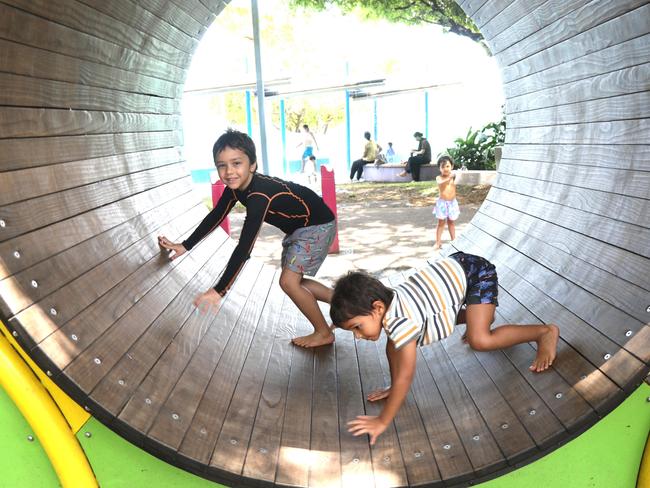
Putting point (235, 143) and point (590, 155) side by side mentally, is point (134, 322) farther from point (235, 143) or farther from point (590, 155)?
point (590, 155)

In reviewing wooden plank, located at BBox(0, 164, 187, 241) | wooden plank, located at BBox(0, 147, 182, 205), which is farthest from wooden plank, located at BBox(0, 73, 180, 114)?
wooden plank, located at BBox(0, 164, 187, 241)

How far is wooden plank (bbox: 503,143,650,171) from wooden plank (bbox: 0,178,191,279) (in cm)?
275

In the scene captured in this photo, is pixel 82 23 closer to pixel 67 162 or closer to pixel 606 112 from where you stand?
pixel 67 162

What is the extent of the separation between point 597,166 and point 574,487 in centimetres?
195

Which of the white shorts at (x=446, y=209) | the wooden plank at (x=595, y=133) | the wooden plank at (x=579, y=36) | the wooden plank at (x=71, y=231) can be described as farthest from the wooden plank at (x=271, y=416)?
the white shorts at (x=446, y=209)

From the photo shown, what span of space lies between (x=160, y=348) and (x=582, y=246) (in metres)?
2.34

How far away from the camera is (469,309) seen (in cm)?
295

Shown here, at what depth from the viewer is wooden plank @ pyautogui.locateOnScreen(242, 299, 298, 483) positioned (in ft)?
7.48

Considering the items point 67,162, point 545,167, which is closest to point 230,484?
point 67,162

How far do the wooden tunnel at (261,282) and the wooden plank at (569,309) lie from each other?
0.01 meters

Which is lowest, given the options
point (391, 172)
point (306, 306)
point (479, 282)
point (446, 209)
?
point (391, 172)

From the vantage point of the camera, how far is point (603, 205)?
11.1 feet

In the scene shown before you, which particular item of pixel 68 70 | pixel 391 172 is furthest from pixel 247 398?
pixel 391 172

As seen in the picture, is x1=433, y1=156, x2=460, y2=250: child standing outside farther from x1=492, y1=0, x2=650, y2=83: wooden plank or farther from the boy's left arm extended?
the boy's left arm extended
